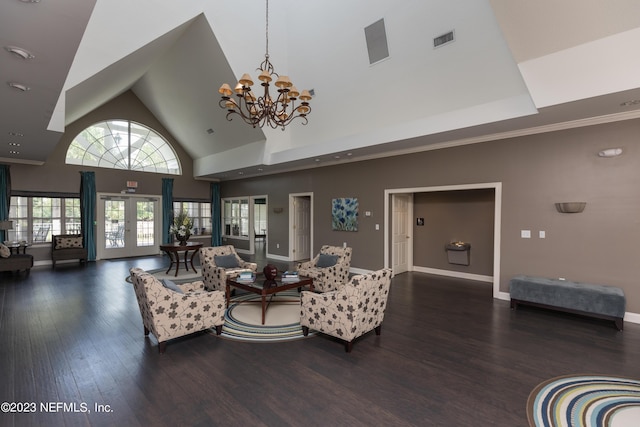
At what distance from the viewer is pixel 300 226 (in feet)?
31.1

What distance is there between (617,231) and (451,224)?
2973mm

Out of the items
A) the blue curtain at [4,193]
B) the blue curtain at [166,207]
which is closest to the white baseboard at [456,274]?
the blue curtain at [166,207]

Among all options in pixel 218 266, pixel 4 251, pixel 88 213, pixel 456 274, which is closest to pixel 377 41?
pixel 218 266

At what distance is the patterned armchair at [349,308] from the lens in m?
3.22

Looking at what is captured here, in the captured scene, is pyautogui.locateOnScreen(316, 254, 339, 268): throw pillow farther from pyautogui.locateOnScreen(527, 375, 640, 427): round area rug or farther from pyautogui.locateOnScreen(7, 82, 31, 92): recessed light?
pyautogui.locateOnScreen(7, 82, 31, 92): recessed light

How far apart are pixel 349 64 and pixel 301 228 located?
17.0 feet

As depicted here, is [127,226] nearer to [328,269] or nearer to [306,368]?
[328,269]

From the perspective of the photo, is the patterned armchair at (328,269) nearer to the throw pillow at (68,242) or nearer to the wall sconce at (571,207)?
the wall sconce at (571,207)

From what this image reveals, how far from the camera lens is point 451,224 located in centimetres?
696

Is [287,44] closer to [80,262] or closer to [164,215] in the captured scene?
[164,215]

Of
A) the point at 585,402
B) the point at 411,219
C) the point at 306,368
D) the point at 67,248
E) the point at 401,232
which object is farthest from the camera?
the point at 67,248

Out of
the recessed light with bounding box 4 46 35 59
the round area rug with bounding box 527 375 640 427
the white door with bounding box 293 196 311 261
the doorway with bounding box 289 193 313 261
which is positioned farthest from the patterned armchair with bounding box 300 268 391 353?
the white door with bounding box 293 196 311 261

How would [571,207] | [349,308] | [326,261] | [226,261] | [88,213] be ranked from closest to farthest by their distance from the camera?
[349,308] < [571,207] < [226,261] < [326,261] < [88,213]

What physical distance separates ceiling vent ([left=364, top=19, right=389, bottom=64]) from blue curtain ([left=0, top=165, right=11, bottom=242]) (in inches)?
385
